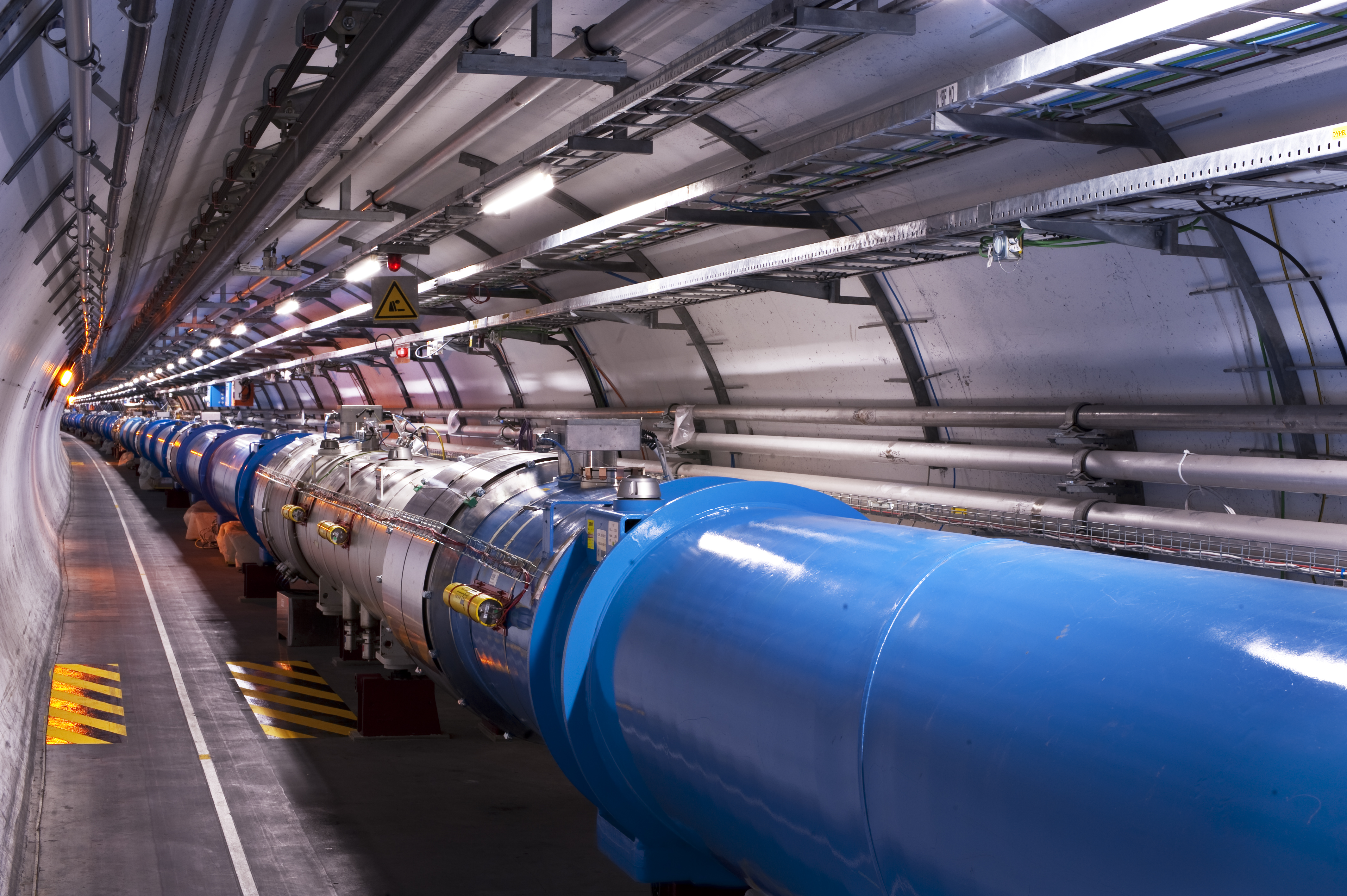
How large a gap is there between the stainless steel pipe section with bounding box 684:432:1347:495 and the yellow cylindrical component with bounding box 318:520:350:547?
3.99 meters

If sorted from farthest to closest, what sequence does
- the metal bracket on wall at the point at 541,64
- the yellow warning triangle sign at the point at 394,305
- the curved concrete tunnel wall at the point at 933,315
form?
the yellow warning triangle sign at the point at 394,305 < the curved concrete tunnel wall at the point at 933,315 < the metal bracket on wall at the point at 541,64

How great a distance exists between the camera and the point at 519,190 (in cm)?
724

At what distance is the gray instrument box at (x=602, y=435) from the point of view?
4.14m

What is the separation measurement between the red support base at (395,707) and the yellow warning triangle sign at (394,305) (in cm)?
516

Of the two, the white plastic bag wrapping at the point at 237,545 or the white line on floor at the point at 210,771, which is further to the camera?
the white plastic bag wrapping at the point at 237,545

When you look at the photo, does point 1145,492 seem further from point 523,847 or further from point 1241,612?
point 1241,612

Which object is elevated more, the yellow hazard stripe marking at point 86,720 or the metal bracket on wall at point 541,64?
the metal bracket on wall at point 541,64

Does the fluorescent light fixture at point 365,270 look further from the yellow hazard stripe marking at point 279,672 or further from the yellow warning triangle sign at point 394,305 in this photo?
the yellow hazard stripe marking at point 279,672

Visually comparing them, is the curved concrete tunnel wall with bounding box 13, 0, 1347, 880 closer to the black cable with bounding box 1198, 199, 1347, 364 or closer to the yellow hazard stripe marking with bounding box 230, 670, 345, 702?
the black cable with bounding box 1198, 199, 1347, 364

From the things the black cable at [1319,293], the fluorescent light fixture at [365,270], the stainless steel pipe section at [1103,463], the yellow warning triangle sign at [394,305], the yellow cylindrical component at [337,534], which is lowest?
the yellow cylindrical component at [337,534]

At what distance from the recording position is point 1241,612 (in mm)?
1782

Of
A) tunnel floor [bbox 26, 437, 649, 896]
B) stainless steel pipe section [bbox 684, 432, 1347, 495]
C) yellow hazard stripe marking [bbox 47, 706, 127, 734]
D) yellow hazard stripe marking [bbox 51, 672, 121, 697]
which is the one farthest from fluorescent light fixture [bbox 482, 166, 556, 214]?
yellow hazard stripe marking [bbox 51, 672, 121, 697]

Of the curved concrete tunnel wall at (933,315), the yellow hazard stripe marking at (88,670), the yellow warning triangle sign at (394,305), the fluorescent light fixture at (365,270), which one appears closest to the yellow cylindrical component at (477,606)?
the curved concrete tunnel wall at (933,315)

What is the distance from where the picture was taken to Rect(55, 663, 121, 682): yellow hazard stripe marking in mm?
8352
